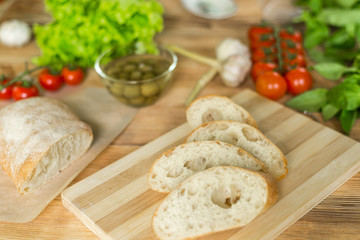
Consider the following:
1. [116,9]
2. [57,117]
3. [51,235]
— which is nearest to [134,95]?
[57,117]

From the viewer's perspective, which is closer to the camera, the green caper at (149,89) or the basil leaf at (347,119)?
the basil leaf at (347,119)

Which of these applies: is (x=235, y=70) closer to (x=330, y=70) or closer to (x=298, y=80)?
(x=298, y=80)

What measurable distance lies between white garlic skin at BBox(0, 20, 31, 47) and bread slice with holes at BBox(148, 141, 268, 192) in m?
Answer: 2.09

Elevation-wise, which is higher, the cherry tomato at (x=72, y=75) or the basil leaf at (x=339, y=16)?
the basil leaf at (x=339, y=16)

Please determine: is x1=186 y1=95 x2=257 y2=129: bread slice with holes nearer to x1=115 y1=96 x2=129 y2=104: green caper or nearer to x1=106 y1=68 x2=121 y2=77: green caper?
x1=115 y1=96 x2=129 y2=104: green caper

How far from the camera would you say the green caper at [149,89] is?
8.35 feet

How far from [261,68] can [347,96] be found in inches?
26.1

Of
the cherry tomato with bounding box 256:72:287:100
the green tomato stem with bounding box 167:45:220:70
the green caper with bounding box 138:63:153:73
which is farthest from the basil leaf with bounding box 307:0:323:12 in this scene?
the green caper with bounding box 138:63:153:73

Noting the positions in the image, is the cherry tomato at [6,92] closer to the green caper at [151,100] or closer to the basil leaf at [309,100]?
the green caper at [151,100]

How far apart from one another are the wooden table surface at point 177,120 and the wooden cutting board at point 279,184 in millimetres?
71

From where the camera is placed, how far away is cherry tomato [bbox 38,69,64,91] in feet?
9.20

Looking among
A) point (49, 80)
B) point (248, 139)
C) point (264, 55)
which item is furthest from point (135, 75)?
point (264, 55)

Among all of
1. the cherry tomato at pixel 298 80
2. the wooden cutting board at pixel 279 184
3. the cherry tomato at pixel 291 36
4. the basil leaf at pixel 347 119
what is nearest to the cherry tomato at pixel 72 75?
the wooden cutting board at pixel 279 184

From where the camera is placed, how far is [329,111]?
2.53m
